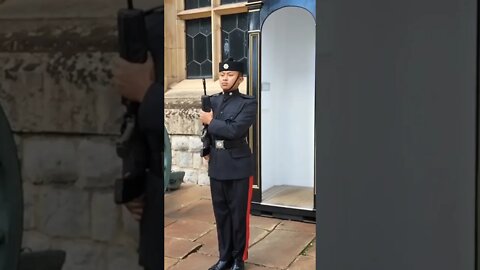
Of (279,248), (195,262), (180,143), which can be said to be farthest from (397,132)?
(180,143)

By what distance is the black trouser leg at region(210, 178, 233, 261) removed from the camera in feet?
9.77

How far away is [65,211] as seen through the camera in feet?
2.46

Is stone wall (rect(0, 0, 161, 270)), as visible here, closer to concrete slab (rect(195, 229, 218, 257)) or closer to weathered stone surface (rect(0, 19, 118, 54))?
weathered stone surface (rect(0, 19, 118, 54))

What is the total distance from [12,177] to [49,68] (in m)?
0.18

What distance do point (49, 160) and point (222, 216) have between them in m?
2.31

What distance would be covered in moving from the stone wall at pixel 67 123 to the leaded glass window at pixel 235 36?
4522 millimetres

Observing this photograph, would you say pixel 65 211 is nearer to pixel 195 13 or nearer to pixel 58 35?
pixel 58 35

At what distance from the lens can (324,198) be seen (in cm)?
137

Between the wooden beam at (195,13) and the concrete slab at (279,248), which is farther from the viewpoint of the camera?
the wooden beam at (195,13)

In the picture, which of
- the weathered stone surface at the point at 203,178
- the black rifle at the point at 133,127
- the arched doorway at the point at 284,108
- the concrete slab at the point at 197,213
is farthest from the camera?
the weathered stone surface at the point at 203,178

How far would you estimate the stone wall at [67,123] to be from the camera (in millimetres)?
709

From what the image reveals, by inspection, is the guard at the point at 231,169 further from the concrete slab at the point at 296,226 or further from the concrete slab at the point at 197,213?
the concrete slab at the point at 197,213

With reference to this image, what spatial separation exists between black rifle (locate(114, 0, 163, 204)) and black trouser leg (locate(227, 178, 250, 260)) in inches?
88.5

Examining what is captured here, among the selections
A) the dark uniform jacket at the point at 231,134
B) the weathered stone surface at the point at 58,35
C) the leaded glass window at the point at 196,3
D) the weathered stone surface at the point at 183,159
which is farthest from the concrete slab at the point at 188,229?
the weathered stone surface at the point at 58,35
